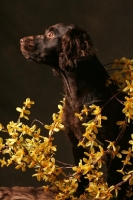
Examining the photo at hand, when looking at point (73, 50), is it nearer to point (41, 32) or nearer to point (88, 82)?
point (88, 82)

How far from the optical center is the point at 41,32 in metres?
2.60

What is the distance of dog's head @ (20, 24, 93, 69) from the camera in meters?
1.74

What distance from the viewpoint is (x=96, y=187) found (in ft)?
5.91

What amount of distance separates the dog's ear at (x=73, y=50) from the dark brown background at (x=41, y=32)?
837mm

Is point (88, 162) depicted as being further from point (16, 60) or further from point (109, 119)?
point (16, 60)

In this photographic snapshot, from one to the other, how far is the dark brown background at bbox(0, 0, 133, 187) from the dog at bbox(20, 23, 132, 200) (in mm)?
712

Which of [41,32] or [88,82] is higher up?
[41,32]

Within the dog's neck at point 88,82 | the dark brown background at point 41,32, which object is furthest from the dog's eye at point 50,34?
the dark brown background at point 41,32

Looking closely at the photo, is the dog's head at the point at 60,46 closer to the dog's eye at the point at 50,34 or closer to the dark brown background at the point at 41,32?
the dog's eye at the point at 50,34

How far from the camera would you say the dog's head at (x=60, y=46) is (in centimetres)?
174

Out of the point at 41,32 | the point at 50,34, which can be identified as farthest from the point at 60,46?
the point at 41,32

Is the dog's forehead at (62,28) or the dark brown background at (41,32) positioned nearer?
the dog's forehead at (62,28)

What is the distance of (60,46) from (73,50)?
68mm

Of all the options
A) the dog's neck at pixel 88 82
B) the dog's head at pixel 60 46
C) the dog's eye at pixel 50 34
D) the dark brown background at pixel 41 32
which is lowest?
the dog's neck at pixel 88 82
